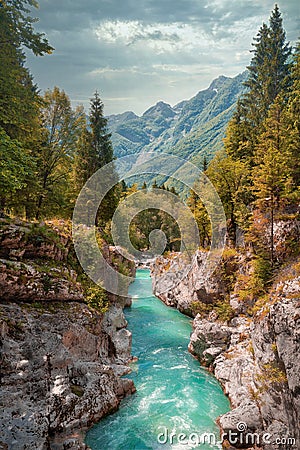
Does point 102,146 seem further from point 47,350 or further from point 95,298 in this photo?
point 47,350

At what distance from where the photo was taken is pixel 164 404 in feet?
44.2

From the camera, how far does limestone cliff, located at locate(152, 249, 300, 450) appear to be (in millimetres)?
9945

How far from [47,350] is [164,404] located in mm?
6140

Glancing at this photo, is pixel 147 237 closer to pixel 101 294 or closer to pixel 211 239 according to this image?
pixel 211 239

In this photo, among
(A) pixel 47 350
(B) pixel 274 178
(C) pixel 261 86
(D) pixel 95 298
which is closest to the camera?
(A) pixel 47 350

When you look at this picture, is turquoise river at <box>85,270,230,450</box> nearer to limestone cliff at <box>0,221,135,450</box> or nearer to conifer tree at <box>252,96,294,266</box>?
limestone cliff at <box>0,221,135,450</box>

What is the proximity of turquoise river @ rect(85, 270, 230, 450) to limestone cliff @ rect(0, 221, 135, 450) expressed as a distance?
28.6 inches

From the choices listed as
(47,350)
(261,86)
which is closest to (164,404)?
(47,350)

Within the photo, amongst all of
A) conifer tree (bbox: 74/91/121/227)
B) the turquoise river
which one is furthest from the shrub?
conifer tree (bbox: 74/91/121/227)

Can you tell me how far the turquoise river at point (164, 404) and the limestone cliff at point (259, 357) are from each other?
0.89 meters

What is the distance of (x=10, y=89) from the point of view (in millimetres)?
11469

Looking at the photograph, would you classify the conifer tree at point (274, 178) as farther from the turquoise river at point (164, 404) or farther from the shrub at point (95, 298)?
the shrub at point (95, 298)

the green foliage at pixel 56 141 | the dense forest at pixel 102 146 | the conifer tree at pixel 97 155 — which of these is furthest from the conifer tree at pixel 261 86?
the green foliage at pixel 56 141

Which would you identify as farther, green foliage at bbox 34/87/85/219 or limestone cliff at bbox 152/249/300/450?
green foliage at bbox 34/87/85/219
